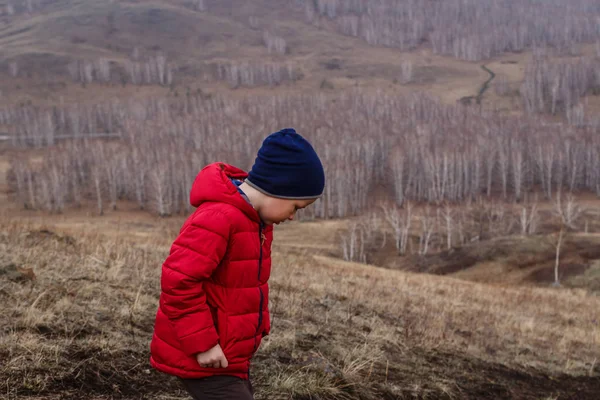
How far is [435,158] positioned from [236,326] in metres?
89.5

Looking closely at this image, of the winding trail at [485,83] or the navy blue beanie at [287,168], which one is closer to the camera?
the navy blue beanie at [287,168]

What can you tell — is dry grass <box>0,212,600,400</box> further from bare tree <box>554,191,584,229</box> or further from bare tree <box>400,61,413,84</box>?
bare tree <box>400,61,413,84</box>

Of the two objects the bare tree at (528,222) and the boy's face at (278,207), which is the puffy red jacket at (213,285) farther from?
the bare tree at (528,222)

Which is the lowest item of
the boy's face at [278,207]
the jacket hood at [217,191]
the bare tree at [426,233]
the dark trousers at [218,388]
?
the bare tree at [426,233]

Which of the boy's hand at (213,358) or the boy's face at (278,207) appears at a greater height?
the boy's face at (278,207)

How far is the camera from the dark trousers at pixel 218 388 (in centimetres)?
353

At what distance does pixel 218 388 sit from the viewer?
3551mm

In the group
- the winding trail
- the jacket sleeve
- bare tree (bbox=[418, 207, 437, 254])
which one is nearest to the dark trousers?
the jacket sleeve

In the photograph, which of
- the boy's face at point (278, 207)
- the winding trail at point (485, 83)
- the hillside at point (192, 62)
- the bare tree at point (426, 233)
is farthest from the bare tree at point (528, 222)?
the winding trail at point (485, 83)

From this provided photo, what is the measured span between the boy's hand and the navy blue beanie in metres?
0.94

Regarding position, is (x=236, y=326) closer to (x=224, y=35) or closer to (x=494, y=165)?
(x=494, y=165)


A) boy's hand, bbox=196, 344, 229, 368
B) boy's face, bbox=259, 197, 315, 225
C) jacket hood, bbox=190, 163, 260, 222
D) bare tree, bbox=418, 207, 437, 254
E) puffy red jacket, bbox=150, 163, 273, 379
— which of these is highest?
jacket hood, bbox=190, 163, 260, 222

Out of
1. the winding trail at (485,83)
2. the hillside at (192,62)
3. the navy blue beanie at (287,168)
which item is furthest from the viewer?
the hillside at (192,62)

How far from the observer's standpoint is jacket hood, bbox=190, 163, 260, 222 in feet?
11.7
